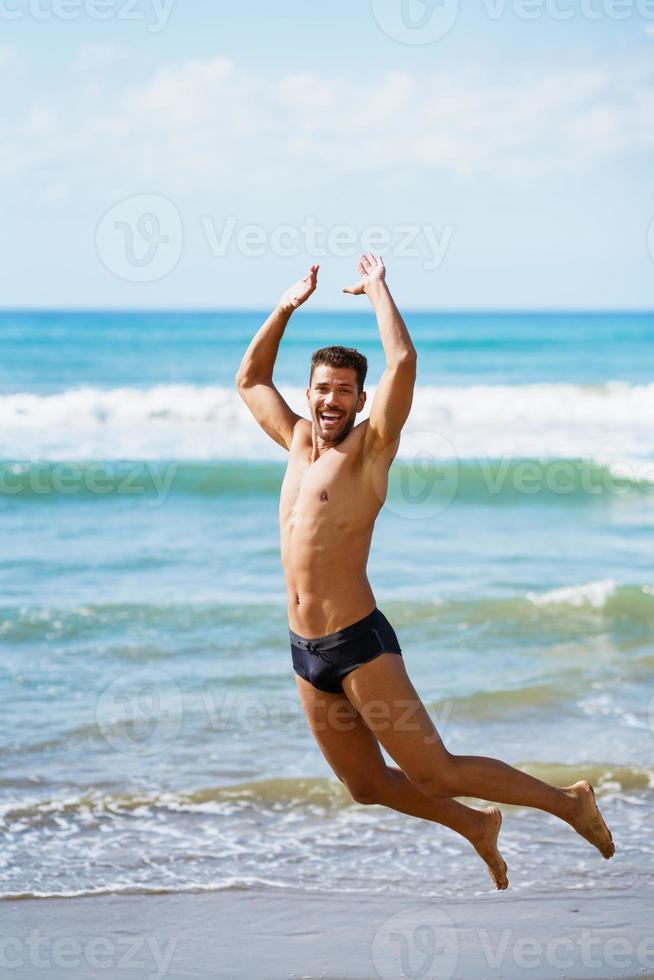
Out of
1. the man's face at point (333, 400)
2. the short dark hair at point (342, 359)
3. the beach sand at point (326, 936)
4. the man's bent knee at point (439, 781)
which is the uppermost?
the short dark hair at point (342, 359)

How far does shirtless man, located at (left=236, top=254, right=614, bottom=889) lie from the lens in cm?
465

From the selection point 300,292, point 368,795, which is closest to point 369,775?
point 368,795

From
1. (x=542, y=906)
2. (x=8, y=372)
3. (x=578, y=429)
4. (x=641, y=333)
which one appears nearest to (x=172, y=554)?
(x=542, y=906)

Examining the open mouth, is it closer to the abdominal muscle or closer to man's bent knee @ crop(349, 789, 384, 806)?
the abdominal muscle

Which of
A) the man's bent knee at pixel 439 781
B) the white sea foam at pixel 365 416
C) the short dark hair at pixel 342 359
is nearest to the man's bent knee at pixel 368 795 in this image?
the man's bent knee at pixel 439 781

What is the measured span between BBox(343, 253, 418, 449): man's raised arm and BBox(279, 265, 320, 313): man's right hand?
383mm

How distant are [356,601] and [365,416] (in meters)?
18.8

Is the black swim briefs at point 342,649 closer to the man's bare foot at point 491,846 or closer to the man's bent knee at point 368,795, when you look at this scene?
the man's bent knee at point 368,795

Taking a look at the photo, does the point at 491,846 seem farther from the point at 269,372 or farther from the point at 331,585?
the point at 269,372

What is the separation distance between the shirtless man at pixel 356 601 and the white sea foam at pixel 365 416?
15.4m

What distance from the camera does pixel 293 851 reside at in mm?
6227

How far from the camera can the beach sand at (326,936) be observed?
4.74 metres

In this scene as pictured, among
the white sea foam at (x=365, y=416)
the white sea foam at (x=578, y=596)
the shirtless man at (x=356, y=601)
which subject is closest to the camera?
the shirtless man at (x=356, y=601)

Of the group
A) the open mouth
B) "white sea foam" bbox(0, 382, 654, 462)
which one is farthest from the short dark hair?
"white sea foam" bbox(0, 382, 654, 462)
